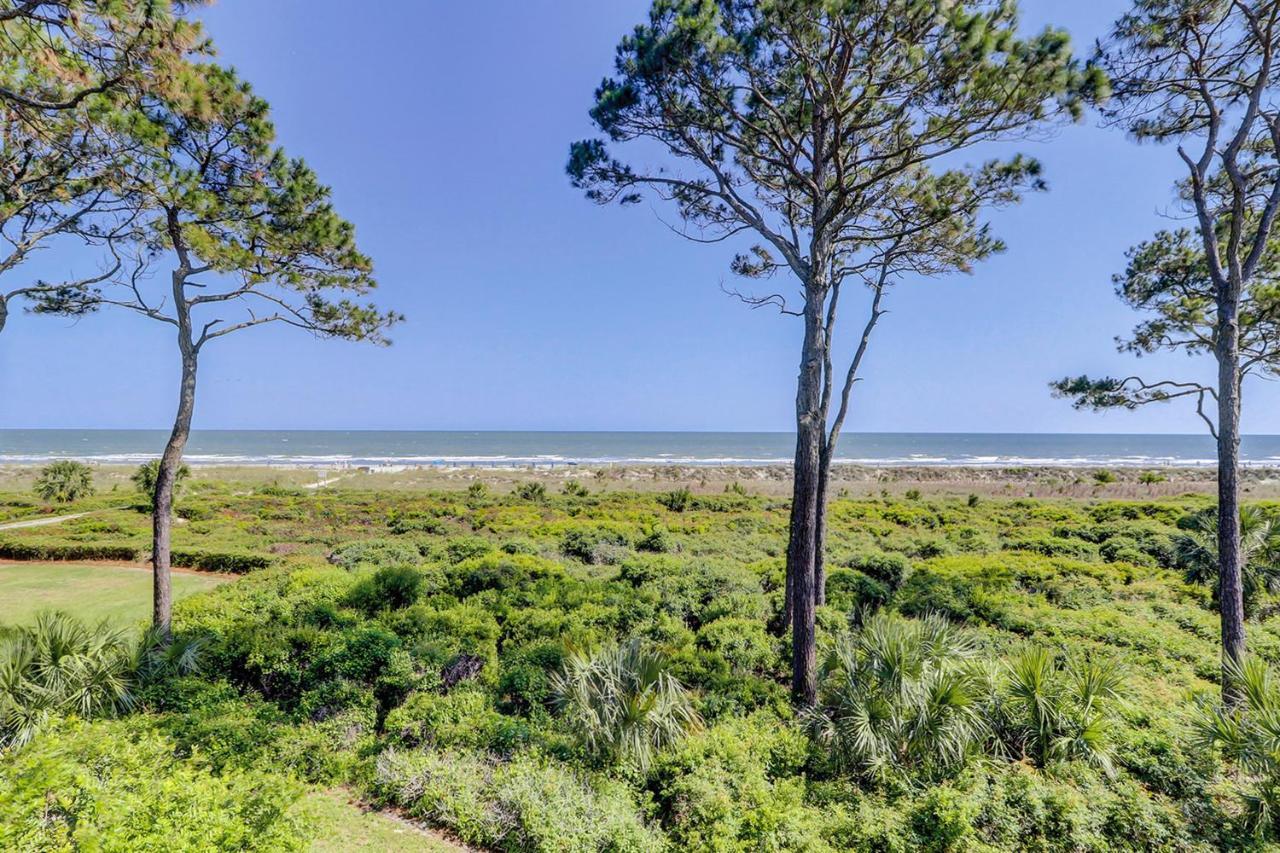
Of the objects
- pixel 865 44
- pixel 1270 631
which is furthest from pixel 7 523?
pixel 1270 631

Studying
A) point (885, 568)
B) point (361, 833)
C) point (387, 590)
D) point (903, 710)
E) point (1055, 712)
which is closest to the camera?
point (361, 833)

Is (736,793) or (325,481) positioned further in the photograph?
(325,481)

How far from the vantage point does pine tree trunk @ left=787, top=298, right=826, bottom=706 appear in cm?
695

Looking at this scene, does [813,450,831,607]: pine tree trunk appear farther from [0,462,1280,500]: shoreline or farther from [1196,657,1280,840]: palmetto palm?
[0,462,1280,500]: shoreline

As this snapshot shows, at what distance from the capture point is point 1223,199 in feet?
27.3

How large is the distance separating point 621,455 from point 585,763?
226 feet

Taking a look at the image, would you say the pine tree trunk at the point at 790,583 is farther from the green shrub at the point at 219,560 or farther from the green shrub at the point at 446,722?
the green shrub at the point at 219,560

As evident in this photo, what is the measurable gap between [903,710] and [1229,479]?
638 cm

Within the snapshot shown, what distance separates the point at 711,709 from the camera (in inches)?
254

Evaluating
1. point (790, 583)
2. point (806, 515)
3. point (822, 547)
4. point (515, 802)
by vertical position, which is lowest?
point (515, 802)

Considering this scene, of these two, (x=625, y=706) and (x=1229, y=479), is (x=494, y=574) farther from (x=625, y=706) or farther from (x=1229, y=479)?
(x=1229, y=479)

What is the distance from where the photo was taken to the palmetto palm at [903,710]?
5387 mm

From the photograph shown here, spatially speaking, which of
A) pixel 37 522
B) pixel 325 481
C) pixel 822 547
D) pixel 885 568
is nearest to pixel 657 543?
pixel 885 568

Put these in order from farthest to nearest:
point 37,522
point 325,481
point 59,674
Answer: point 325,481
point 37,522
point 59,674
